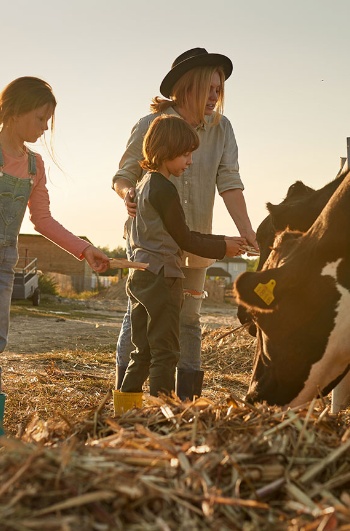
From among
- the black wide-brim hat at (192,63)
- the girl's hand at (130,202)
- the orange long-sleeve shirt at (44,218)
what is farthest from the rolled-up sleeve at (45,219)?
the black wide-brim hat at (192,63)

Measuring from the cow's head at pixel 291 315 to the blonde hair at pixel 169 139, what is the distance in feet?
3.05

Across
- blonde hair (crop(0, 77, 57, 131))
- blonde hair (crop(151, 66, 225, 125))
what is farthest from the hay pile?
blonde hair (crop(151, 66, 225, 125))

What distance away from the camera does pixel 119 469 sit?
8.62ft

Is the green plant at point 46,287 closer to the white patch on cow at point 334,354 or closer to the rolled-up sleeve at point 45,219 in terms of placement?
the rolled-up sleeve at point 45,219

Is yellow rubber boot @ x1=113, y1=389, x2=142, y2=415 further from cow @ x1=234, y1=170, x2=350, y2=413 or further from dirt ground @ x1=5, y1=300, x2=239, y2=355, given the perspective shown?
dirt ground @ x1=5, y1=300, x2=239, y2=355

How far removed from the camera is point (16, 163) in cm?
496

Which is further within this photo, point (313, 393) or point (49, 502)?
point (313, 393)

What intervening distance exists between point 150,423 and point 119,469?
2.80 feet

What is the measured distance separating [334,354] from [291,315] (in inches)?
14.5

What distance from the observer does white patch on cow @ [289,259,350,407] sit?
15.3 ft

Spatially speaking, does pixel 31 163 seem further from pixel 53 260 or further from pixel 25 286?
pixel 53 260

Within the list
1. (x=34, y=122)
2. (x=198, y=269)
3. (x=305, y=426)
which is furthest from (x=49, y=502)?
(x=198, y=269)

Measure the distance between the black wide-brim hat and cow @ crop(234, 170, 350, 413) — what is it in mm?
1462

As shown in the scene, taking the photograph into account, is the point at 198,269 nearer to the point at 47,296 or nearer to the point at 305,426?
the point at 305,426
